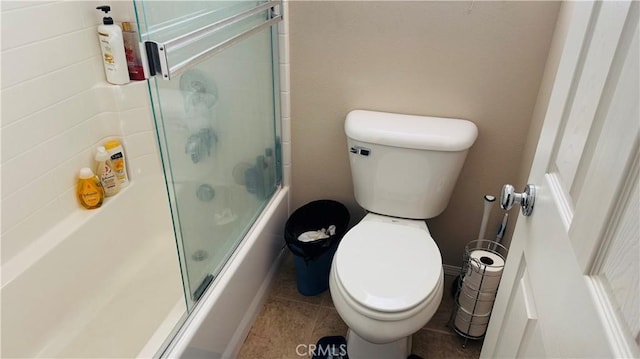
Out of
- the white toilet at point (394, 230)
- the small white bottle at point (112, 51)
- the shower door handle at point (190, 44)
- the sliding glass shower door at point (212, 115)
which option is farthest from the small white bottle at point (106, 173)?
the white toilet at point (394, 230)

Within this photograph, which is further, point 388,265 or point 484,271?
point 484,271

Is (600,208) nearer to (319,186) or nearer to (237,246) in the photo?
(237,246)

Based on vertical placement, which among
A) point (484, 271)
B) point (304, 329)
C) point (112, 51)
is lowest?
point (304, 329)

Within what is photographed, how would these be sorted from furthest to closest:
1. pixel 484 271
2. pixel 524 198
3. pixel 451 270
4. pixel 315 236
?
1. pixel 451 270
2. pixel 315 236
3. pixel 484 271
4. pixel 524 198

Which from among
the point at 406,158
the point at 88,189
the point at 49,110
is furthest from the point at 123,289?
the point at 406,158

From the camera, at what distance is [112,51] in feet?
5.25

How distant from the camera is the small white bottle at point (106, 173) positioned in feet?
5.45

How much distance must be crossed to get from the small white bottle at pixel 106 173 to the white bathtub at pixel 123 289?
0.04 meters

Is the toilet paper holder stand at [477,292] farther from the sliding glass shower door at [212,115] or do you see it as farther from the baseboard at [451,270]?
the sliding glass shower door at [212,115]

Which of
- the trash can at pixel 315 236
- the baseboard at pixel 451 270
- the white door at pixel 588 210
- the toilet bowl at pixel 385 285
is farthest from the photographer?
the baseboard at pixel 451 270

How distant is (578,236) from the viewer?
0.60m

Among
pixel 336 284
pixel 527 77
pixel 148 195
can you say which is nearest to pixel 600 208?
pixel 336 284

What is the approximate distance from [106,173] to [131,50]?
18.8 inches

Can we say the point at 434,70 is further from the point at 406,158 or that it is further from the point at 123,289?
the point at 123,289
